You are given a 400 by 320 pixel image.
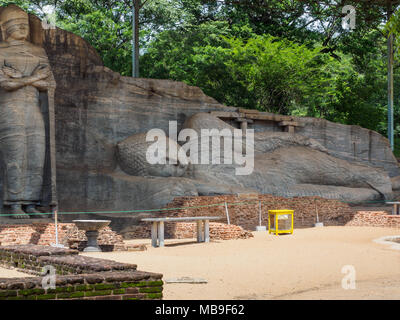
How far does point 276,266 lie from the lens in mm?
8234

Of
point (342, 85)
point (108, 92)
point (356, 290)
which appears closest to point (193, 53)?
point (342, 85)

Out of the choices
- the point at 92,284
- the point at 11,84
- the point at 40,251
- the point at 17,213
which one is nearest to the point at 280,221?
the point at 17,213

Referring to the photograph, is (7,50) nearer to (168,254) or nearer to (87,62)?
(87,62)

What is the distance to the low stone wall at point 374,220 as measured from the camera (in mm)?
15482

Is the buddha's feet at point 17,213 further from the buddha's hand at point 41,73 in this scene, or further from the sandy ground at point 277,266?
the sandy ground at point 277,266

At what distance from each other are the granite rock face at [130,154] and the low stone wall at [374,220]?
1192 millimetres

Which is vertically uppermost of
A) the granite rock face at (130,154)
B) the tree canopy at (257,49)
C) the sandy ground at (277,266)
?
the tree canopy at (257,49)

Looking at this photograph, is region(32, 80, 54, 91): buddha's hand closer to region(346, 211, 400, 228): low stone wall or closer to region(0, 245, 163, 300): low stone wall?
region(0, 245, 163, 300): low stone wall

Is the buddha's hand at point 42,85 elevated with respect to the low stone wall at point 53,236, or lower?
elevated

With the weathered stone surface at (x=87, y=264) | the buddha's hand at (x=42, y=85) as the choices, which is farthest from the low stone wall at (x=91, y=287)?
the buddha's hand at (x=42, y=85)

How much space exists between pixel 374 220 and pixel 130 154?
668 cm

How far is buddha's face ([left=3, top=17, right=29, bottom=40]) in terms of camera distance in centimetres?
1368

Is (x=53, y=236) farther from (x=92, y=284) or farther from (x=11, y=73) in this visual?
(x=92, y=284)

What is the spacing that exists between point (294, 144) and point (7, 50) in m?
9.08
